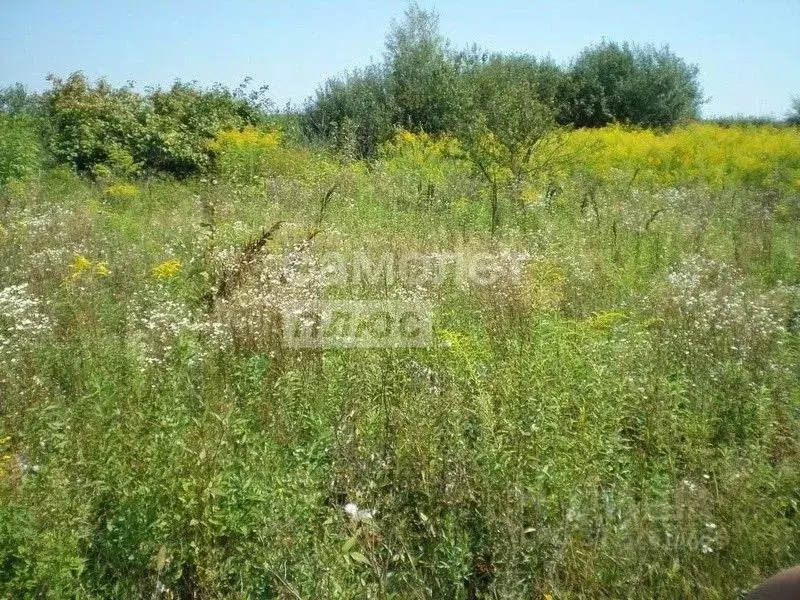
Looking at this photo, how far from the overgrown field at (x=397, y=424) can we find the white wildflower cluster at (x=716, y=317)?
0.02 metres

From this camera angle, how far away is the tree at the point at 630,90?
2773 centimetres

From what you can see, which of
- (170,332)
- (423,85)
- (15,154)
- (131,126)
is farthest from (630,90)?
(170,332)

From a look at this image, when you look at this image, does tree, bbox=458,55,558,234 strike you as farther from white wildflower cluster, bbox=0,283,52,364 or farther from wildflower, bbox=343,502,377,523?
wildflower, bbox=343,502,377,523

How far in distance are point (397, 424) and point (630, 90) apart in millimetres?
27059

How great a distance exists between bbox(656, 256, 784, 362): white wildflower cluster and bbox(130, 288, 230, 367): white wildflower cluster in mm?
2962

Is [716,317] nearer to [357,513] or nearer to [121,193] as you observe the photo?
[357,513]

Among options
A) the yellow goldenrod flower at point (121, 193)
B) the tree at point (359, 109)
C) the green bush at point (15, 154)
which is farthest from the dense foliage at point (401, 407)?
the tree at point (359, 109)

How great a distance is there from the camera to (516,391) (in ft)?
12.7

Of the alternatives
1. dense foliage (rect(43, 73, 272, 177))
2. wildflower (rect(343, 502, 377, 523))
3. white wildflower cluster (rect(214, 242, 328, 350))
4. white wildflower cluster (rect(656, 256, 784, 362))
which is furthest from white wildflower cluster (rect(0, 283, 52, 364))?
dense foliage (rect(43, 73, 272, 177))

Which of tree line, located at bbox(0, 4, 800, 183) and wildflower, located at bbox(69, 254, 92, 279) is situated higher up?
tree line, located at bbox(0, 4, 800, 183)

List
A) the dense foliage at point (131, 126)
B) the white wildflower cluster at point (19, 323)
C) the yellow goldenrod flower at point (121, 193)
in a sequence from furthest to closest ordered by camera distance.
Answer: the dense foliage at point (131, 126) → the yellow goldenrod flower at point (121, 193) → the white wildflower cluster at point (19, 323)

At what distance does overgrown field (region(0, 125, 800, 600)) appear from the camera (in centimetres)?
281

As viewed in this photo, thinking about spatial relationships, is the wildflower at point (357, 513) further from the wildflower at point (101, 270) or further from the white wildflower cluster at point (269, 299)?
the wildflower at point (101, 270)

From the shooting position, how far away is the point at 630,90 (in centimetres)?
2769
